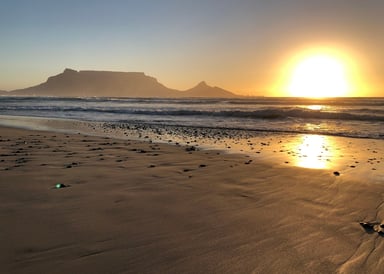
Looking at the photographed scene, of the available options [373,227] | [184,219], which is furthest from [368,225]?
[184,219]

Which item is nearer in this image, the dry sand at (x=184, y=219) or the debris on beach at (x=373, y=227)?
the dry sand at (x=184, y=219)

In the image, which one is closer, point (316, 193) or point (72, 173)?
point (316, 193)

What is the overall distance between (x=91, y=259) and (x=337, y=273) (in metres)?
2.15

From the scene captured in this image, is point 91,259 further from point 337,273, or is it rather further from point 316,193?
point 316,193

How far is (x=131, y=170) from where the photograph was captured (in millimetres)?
6793

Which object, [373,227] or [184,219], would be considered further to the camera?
[184,219]

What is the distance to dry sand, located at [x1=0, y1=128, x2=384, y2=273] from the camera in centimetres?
300

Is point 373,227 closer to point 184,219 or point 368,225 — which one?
point 368,225

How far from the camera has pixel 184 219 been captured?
13.3 ft

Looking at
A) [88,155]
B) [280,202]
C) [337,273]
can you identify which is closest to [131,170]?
[88,155]

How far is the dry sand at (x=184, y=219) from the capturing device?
300cm

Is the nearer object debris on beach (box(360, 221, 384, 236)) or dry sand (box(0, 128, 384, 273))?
dry sand (box(0, 128, 384, 273))

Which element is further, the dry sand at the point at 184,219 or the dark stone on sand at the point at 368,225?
the dark stone on sand at the point at 368,225

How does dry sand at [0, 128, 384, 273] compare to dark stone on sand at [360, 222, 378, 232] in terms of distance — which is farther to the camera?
dark stone on sand at [360, 222, 378, 232]
